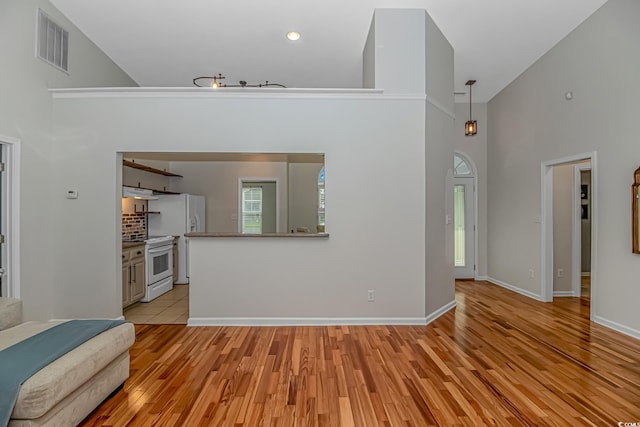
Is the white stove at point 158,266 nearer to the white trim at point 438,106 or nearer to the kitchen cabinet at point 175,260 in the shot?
the kitchen cabinet at point 175,260

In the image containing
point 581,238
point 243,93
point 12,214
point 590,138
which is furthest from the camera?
point 581,238

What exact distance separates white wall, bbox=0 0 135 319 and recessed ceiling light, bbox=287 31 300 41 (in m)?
2.57

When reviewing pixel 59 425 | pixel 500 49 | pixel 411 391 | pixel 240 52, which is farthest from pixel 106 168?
pixel 500 49

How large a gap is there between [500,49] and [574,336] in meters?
3.69

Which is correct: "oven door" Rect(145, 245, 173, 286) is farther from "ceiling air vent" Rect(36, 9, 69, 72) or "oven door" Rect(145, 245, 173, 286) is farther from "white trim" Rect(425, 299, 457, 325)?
"white trim" Rect(425, 299, 457, 325)

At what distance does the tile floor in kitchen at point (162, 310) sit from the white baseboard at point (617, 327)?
4761mm

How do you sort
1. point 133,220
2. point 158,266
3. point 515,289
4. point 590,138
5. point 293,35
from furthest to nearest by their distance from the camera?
point 133,220 < point 515,289 < point 158,266 < point 293,35 < point 590,138

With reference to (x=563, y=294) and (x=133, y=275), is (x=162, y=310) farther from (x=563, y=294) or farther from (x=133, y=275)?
(x=563, y=294)

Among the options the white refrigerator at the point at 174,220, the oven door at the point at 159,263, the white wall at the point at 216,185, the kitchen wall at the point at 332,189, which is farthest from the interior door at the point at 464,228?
the oven door at the point at 159,263

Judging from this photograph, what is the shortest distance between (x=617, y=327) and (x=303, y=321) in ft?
11.0

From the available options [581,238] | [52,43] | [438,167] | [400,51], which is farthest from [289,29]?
[581,238]

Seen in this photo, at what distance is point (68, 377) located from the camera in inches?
71.6

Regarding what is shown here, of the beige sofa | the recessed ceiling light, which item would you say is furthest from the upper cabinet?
the beige sofa

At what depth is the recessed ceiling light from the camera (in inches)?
164
